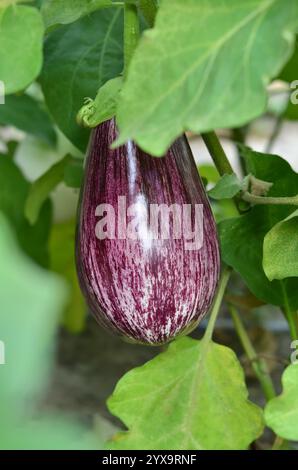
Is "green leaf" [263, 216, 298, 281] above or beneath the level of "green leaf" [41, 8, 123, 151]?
beneath

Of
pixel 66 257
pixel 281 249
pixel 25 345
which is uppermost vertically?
pixel 25 345

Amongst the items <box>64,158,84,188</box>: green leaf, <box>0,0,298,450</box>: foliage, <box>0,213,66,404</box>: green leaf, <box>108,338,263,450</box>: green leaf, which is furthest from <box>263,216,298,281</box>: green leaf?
<box>0,213,66,404</box>: green leaf

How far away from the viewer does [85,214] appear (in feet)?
1.60

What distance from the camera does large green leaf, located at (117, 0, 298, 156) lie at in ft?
1.07

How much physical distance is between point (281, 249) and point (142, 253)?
10cm

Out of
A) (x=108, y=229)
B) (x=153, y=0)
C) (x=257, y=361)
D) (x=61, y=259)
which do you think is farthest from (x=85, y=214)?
(x=61, y=259)

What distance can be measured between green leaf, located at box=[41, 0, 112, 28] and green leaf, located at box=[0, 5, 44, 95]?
63mm

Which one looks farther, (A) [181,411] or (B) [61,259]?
(B) [61,259]

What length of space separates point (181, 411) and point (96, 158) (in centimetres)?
20

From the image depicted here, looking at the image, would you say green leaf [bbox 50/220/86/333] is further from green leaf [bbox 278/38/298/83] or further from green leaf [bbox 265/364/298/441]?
green leaf [bbox 265/364/298/441]

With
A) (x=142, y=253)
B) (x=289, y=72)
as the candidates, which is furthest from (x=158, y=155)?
(x=289, y=72)

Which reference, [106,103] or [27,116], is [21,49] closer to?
[106,103]

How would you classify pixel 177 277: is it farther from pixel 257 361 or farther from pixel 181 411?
pixel 257 361

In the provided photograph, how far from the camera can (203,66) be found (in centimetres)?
34
